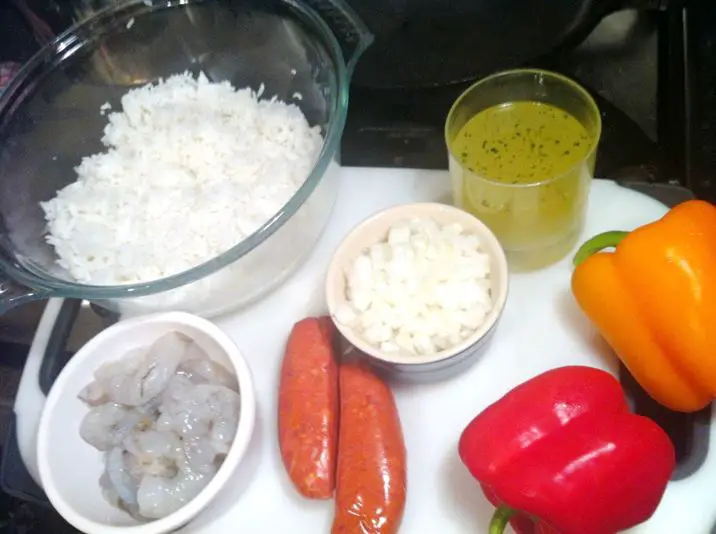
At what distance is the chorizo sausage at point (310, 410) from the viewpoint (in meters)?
0.79

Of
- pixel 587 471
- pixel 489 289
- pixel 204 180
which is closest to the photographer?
pixel 587 471

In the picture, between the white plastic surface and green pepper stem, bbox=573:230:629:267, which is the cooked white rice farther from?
green pepper stem, bbox=573:230:629:267

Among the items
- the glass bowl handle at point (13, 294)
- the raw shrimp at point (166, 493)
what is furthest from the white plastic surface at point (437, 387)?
the glass bowl handle at point (13, 294)

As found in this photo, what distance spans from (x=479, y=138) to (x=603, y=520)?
1.41 feet

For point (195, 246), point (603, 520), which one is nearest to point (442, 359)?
point (603, 520)

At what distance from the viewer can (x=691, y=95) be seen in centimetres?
101

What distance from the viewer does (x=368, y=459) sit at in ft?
2.53

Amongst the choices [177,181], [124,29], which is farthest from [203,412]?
[124,29]

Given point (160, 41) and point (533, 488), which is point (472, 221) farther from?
point (160, 41)

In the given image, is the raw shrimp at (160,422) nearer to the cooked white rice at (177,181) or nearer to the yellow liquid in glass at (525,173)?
the cooked white rice at (177,181)

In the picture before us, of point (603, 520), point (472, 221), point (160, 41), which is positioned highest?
point (160, 41)

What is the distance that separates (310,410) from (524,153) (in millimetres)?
367

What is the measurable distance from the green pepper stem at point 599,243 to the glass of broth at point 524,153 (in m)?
0.04

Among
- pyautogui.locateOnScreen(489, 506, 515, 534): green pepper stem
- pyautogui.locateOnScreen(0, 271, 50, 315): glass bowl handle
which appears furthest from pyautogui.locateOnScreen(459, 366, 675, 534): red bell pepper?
pyautogui.locateOnScreen(0, 271, 50, 315): glass bowl handle
